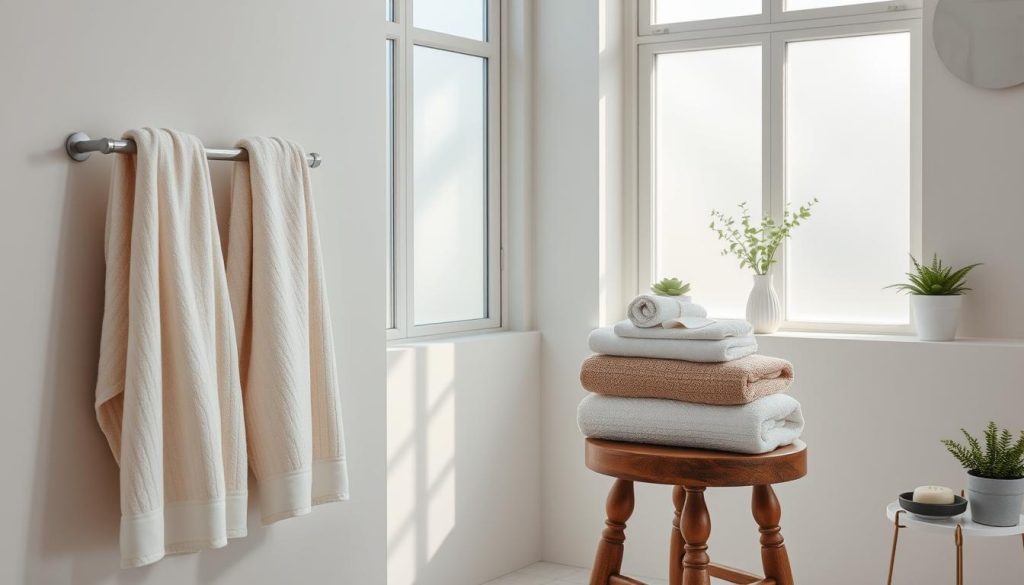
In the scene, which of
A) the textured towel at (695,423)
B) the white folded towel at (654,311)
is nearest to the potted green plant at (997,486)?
the textured towel at (695,423)

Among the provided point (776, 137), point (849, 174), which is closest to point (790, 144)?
point (776, 137)

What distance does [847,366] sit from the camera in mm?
2992

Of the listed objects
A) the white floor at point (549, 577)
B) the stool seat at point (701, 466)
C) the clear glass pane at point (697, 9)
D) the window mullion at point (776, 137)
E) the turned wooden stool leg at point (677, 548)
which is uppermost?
the clear glass pane at point (697, 9)

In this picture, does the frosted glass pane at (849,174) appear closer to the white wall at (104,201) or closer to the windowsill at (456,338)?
the windowsill at (456,338)

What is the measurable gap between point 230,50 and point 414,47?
4.51 ft

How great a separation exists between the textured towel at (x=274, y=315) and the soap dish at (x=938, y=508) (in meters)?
1.32

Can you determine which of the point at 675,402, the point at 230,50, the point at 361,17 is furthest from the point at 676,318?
the point at 230,50

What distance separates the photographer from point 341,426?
185 cm

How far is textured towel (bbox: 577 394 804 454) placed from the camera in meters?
2.05

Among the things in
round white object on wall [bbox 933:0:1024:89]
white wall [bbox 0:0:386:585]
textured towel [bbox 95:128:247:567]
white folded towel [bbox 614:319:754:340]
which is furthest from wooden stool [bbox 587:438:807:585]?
round white object on wall [bbox 933:0:1024:89]

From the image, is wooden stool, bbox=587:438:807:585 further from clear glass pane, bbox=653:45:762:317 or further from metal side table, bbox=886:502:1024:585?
clear glass pane, bbox=653:45:762:317

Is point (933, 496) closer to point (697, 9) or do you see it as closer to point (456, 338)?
point (456, 338)

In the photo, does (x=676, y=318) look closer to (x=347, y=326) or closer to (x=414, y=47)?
(x=347, y=326)

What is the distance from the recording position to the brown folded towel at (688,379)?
206 centimetres
